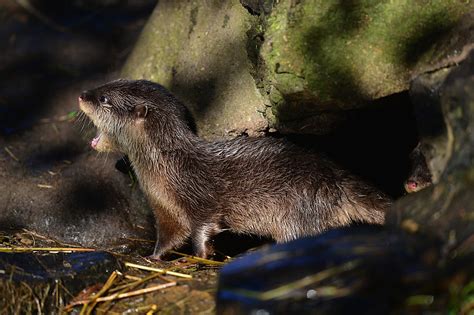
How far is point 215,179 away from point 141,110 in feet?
2.49

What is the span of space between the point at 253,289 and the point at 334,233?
0.60 m

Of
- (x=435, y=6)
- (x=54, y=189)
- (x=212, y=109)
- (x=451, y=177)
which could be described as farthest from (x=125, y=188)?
(x=451, y=177)

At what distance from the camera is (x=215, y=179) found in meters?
5.90

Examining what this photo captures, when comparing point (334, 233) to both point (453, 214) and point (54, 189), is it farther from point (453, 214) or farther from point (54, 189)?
point (54, 189)

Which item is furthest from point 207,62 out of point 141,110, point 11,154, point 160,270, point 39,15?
point 39,15

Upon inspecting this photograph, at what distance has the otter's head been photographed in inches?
237

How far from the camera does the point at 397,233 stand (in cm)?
371

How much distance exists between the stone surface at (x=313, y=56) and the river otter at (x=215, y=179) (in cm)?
29

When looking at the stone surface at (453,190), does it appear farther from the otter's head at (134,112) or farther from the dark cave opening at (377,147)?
the otter's head at (134,112)

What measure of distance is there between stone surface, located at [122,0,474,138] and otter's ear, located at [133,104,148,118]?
0.52 meters

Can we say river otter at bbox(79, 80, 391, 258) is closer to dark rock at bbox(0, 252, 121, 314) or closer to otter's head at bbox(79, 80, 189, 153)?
otter's head at bbox(79, 80, 189, 153)

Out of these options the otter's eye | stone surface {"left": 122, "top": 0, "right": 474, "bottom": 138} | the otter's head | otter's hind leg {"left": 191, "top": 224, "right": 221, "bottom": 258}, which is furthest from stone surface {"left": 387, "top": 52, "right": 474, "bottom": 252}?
the otter's eye

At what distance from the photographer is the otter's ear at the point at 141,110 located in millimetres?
6016

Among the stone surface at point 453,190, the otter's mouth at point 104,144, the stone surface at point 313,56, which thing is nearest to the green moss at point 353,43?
the stone surface at point 313,56
